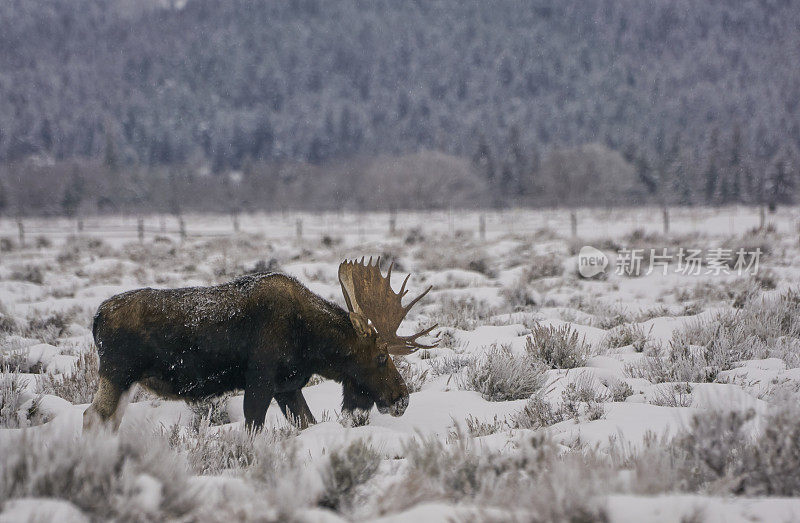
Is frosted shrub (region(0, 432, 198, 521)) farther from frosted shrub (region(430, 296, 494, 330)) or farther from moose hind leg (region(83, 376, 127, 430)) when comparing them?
frosted shrub (region(430, 296, 494, 330))

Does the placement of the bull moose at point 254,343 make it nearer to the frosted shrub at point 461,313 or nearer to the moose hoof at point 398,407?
the moose hoof at point 398,407

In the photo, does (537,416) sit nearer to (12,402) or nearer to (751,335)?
(751,335)

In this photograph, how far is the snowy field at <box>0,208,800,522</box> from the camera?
188cm

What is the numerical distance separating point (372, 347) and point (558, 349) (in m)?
2.49

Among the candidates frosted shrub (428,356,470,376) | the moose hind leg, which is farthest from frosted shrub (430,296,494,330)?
the moose hind leg

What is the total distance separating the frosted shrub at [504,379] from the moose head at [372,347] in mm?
1087

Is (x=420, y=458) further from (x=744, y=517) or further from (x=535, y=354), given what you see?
(x=535, y=354)

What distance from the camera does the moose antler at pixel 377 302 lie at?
378 cm

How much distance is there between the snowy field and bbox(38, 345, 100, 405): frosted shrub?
17 mm

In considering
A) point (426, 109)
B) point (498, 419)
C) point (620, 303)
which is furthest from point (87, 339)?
point (426, 109)

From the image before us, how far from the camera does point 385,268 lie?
1258cm

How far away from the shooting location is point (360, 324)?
3658 millimetres

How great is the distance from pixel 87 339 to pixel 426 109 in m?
190

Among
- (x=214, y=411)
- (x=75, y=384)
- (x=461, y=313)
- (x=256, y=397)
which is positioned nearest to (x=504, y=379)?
(x=256, y=397)
